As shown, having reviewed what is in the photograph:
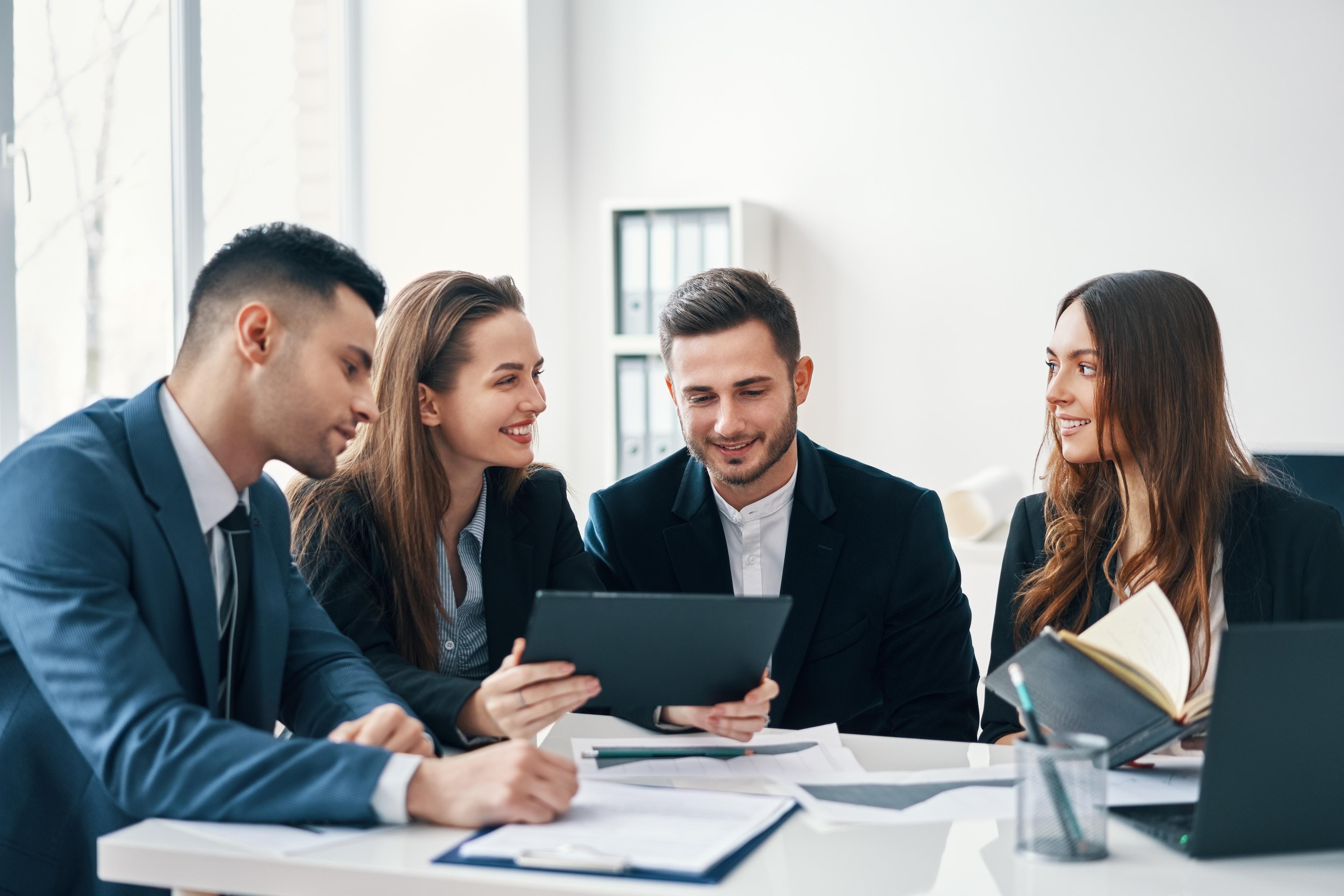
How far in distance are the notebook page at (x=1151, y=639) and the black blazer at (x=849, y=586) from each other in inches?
30.9

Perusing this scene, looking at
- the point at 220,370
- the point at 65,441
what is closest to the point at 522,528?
the point at 220,370

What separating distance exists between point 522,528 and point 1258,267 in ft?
7.79

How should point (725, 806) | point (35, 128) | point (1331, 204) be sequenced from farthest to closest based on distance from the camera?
point (1331, 204) < point (35, 128) < point (725, 806)

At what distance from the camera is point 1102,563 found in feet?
6.39

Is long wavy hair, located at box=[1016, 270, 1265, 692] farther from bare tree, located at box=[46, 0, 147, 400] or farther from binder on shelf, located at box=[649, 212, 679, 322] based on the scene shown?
bare tree, located at box=[46, 0, 147, 400]

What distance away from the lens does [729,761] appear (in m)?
1.43

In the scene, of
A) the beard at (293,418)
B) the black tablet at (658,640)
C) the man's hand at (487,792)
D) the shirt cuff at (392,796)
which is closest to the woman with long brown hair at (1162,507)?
the black tablet at (658,640)

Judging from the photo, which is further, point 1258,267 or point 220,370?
point 1258,267

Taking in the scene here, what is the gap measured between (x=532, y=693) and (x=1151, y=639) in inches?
26.9

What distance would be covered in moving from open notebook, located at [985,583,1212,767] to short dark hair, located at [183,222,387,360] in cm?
96

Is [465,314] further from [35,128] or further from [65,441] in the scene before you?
[35,128]

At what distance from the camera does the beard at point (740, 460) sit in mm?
2092

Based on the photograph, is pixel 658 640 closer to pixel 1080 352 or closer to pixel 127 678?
pixel 127 678

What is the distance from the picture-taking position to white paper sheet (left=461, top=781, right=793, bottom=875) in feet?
3.51
